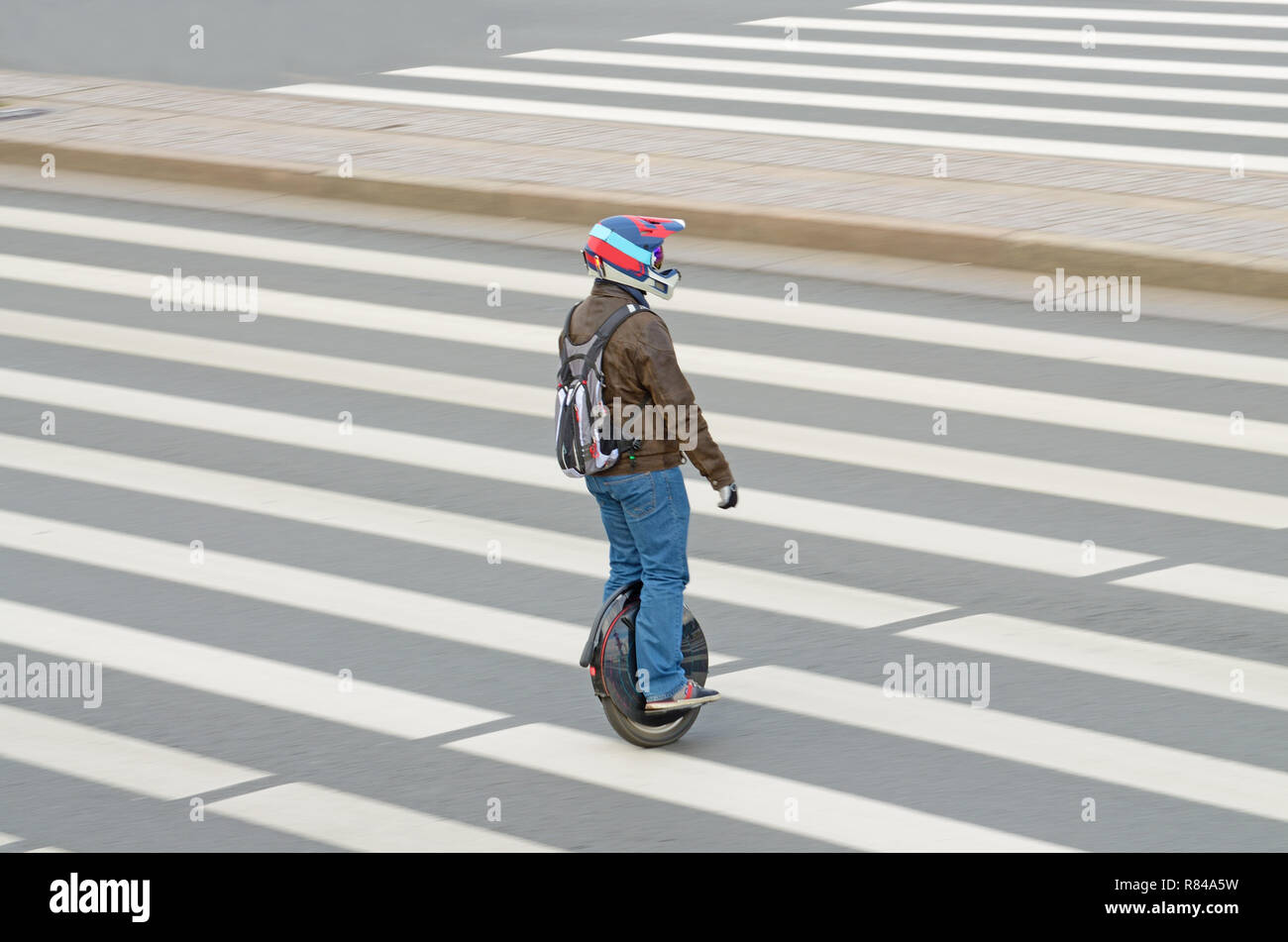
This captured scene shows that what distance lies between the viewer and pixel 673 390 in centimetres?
777

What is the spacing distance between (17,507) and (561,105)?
11398 millimetres

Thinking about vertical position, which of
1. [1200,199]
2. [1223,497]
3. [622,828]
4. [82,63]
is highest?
[82,63]

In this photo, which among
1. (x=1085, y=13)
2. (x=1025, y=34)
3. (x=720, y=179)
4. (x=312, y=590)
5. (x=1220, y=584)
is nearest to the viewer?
(x=1220, y=584)

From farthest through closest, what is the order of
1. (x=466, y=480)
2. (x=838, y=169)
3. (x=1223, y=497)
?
(x=838, y=169) < (x=466, y=480) < (x=1223, y=497)

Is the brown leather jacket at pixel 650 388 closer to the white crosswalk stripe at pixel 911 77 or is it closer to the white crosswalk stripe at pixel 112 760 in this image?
the white crosswalk stripe at pixel 112 760

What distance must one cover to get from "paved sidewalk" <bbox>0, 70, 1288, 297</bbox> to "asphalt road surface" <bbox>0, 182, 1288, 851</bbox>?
0.84 meters

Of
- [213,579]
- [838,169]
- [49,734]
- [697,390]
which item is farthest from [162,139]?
[49,734]

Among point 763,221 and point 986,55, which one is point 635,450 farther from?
point 986,55

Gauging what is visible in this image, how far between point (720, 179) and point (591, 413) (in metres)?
10.1

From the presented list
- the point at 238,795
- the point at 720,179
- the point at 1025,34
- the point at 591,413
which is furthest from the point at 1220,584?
the point at 1025,34

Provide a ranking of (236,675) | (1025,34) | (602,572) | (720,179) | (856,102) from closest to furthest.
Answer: (236,675)
(602,572)
(720,179)
(856,102)
(1025,34)

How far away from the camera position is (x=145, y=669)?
9102 mm

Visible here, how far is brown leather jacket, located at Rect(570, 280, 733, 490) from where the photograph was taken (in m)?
7.79

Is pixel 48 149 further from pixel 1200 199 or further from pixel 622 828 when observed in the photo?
pixel 622 828
